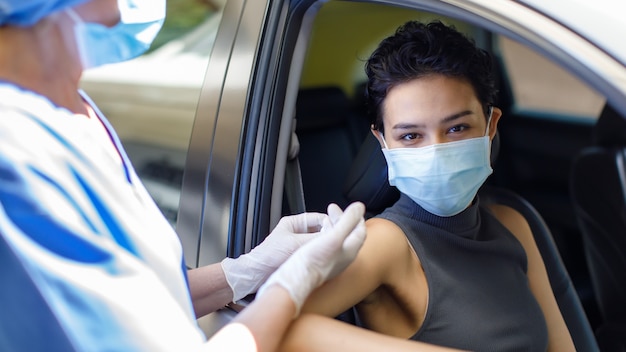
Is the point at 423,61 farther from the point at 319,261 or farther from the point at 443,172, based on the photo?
the point at 319,261

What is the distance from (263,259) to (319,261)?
1.10 ft

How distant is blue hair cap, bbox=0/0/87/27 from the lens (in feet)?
3.55

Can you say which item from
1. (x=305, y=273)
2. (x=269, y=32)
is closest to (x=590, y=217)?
(x=269, y=32)

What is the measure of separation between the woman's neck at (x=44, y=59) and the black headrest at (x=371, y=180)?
0.92m

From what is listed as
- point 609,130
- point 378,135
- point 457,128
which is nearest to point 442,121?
point 457,128

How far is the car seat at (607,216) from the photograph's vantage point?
2676 millimetres

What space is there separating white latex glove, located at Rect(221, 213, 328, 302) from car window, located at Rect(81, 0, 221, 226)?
0.34 metres

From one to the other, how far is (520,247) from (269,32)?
0.87 meters

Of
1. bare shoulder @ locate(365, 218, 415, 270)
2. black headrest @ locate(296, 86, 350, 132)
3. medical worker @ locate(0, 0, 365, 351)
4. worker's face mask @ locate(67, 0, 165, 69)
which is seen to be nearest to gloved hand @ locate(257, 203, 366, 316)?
medical worker @ locate(0, 0, 365, 351)

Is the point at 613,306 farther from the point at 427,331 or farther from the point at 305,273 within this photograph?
the point at 305,273

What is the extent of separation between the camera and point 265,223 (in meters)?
1.80

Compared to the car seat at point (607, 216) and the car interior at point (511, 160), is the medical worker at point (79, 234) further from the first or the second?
the car seat at point (607, 216)

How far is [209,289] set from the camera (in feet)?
5.53

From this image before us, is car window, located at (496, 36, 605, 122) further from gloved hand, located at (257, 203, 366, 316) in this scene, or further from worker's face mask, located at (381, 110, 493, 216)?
gloved hand, located at (257, 203, 366, 316)
